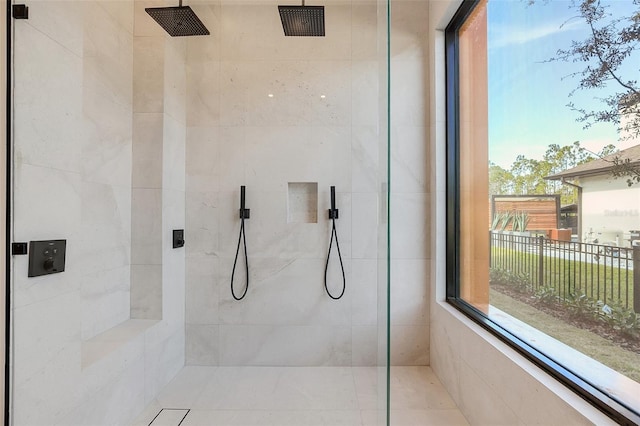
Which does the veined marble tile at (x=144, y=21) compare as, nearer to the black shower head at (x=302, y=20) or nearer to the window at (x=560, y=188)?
the black shower head at (x=302, y=20)

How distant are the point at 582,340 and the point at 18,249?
1.86 metres

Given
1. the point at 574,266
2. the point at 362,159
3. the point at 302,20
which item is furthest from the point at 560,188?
the point at 302,20

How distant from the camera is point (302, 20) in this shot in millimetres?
1637

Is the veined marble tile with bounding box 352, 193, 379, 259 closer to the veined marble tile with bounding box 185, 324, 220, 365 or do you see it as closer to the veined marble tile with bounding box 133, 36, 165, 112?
the veined marble tile with bounding box 185, 324, 220, 365

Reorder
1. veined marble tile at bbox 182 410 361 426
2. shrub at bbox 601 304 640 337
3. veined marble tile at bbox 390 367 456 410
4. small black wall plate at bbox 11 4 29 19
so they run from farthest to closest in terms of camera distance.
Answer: veined marble tile at bbox 390 367 456 410
veined marble tile at bbox 182 410 361 426
small black wall plate at bbox 11 4 29 19
shrub at bbox 601 304 640 337

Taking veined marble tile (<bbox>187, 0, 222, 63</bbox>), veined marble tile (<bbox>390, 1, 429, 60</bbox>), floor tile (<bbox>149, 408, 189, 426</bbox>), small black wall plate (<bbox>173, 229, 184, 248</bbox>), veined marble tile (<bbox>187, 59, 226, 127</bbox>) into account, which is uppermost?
veined marble tile (<bbox>390, 1, 429, 60</bbox>)

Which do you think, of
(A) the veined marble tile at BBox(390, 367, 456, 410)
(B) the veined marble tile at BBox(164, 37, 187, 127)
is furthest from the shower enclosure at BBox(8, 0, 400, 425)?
(A) the veined marble tile at BBox(390, 367, 456, 410)

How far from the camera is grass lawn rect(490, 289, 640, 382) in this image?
890 millimetres

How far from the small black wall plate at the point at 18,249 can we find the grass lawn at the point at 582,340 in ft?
6.04

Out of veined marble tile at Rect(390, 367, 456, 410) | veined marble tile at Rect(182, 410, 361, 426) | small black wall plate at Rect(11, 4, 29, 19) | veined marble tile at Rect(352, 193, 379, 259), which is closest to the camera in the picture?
small black wall plate at Rect(11, 4, 29, 19)

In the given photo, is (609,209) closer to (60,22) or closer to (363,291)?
(363,291)

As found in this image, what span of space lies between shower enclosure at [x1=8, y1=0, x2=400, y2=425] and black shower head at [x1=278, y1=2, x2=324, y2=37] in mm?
47

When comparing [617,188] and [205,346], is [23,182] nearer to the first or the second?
[205,346]

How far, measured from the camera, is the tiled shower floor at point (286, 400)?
4.94 feet
